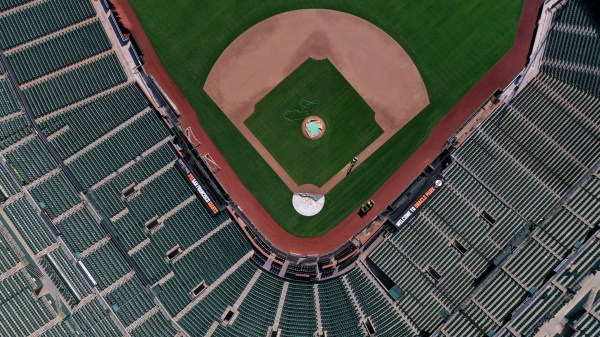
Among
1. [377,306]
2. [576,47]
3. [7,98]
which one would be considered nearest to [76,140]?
[7,98]

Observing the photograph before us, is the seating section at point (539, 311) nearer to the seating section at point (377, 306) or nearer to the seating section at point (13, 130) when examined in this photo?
the seating section at point (377, 306)

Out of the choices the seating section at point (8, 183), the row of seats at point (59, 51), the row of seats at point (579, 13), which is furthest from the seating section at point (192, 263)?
the row of seats at point (579, 13)

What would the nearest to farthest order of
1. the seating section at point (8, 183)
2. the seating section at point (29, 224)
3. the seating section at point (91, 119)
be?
the seating section at point (29, 224)
the seating section at point (8, 183)
the seating section at point (91, 119)

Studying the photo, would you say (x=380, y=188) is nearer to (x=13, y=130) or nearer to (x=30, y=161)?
(x=30, y=161)

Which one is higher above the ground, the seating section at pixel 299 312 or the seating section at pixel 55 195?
the seating section at pixel 55 195

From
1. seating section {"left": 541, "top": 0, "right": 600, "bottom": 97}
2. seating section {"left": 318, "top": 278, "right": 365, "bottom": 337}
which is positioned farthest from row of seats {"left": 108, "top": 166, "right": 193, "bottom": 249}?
seating section {"left": 541, "top": 0, "right": 600, "bottom": 97}

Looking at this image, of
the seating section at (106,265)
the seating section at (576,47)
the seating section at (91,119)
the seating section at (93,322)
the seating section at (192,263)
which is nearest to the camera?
the seating section at (93,322)
